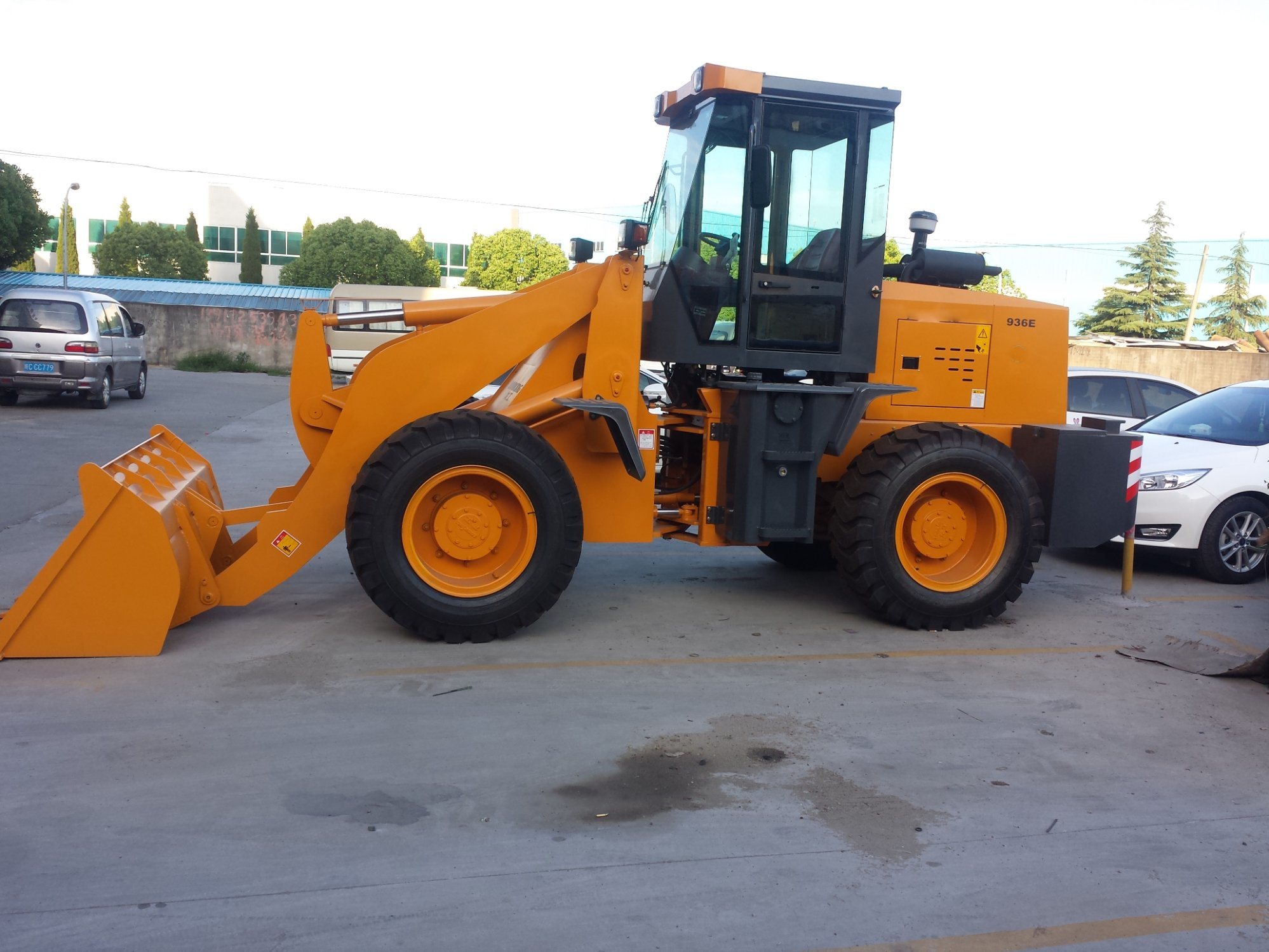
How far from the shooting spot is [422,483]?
5930 millimetres

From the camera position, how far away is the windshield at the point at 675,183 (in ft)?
21.5

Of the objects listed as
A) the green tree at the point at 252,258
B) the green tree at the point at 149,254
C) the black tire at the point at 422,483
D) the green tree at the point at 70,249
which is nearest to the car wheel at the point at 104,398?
the black tire at the point at 422,483

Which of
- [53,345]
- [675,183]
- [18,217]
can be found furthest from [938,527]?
[18,217]

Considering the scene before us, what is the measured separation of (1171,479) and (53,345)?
16.6 meters

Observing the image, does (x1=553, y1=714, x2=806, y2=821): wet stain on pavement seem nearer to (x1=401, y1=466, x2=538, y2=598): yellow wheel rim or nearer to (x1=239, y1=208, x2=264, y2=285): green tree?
(x1=401, y1=466, x2=538, y2=598): yellow wheel rim

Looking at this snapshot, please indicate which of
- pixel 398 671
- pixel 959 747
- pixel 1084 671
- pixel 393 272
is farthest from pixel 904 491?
pixel 393 272

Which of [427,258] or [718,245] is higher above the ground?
[427,258]

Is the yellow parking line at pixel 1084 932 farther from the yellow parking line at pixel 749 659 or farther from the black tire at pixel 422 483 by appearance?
the black tire at pixel 422 483

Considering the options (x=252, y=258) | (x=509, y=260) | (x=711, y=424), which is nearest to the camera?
Result: (x=711, y=424)

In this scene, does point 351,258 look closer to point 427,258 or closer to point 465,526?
point 427,258

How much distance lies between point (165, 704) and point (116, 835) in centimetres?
128

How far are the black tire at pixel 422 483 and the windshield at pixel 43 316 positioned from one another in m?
14.3

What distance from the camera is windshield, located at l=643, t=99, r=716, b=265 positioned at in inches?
258

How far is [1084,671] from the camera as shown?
6.05 metres
